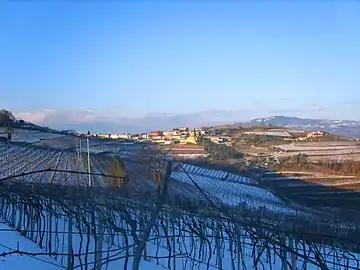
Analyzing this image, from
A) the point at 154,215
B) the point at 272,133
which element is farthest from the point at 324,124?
the point at 154,215

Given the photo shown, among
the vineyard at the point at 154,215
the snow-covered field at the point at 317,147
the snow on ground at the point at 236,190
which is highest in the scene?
the vineyard at the point at 154,215

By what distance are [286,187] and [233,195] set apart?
6.23 metres

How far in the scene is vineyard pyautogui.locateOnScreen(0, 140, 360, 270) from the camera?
640 centimetres

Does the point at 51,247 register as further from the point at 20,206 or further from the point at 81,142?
the point at 81,142

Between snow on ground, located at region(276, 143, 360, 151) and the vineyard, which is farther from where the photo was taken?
snow on ground, located at region(276, 143, 360, 151)

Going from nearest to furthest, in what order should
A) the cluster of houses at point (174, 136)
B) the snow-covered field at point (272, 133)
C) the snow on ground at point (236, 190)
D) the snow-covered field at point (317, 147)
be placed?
the snow on ground at point (236, 190)
the cluster of houses at point (174, 136)
the snow-covered field at point (317, 147)
the snow-covered field at point (272, 133)

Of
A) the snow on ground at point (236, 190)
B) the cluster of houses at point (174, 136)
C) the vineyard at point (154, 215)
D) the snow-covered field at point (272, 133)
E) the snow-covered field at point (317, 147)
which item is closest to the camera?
the vineyard at point (154, 215)

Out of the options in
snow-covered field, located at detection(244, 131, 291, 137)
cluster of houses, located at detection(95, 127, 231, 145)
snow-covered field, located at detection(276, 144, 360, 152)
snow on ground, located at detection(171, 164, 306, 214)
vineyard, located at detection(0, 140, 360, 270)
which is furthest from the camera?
snow-covered field, located at detection(244, 131, 291, 137)

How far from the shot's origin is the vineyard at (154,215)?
21.0 ft

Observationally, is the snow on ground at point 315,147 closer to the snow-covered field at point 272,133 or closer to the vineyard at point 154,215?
the snow-covered field at point 272,133

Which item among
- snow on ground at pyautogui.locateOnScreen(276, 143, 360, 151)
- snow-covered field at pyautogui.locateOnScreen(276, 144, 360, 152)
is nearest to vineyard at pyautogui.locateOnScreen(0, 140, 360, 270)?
snow-covered field at pyautogui.locateOnScreen(276, 144, 360, 152)

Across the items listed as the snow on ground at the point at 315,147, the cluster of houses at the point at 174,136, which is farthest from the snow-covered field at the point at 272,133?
the snow on ground at the point at 315,147

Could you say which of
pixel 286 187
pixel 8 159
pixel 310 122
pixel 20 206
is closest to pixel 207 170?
pixel 286 187

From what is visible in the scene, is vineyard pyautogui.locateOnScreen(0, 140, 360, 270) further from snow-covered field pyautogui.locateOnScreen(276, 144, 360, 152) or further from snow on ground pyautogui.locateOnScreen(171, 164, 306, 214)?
snow-covered field pyautogui.locateOnScreen(276, 144, 360, 152)
